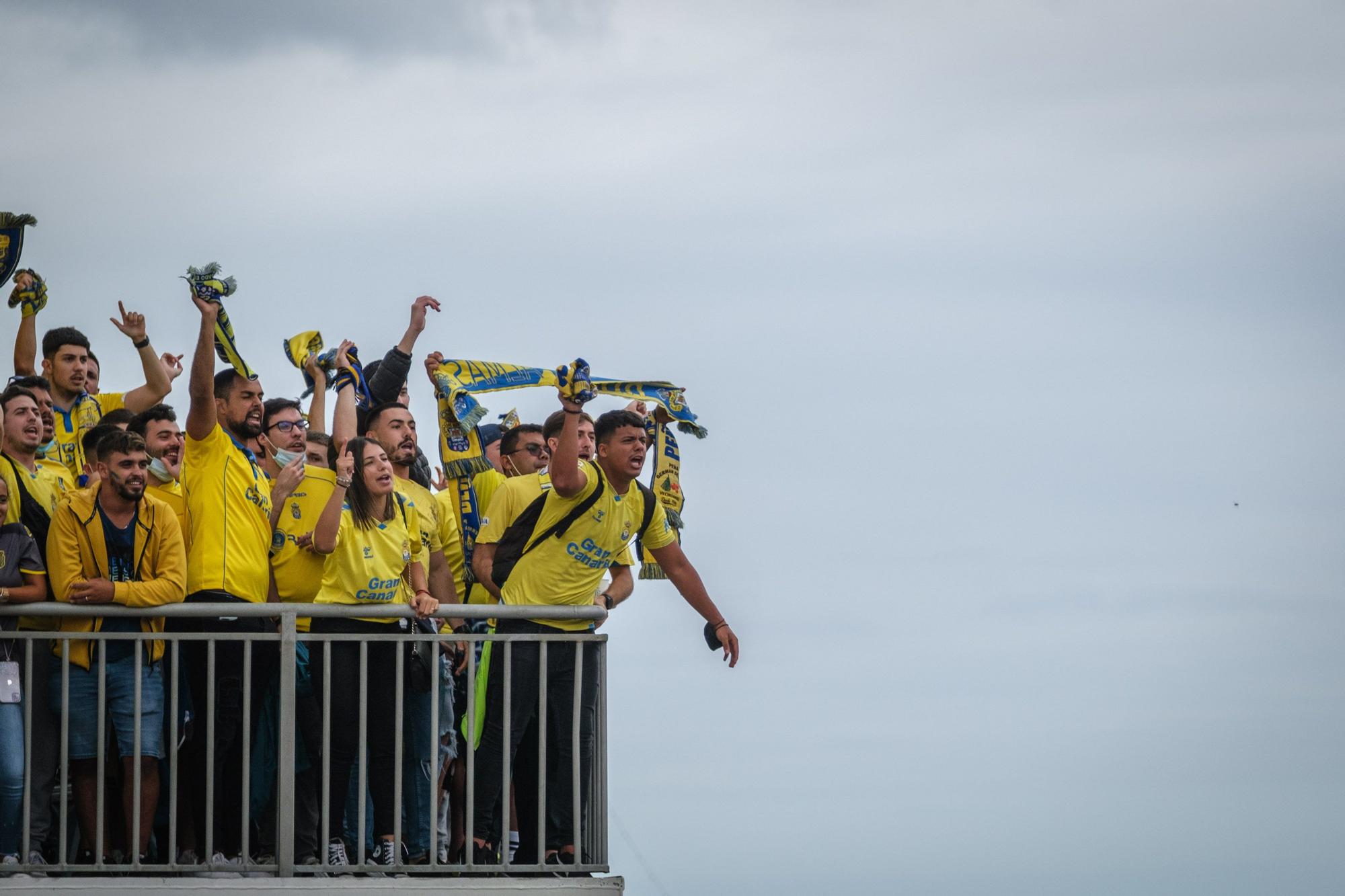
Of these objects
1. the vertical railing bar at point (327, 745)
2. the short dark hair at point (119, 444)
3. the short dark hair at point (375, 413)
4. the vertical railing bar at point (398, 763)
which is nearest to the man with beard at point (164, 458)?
the short dark hair at point (119, 444)

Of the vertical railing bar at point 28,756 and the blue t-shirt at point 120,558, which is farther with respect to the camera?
the blue t-shirt at point 120,558

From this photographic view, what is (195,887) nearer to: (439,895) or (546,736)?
(439,895)

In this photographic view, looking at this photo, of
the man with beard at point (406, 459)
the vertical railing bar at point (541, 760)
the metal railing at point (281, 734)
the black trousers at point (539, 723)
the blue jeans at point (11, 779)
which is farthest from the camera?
the man with beard at point (406, 459)

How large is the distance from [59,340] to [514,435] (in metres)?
2.52

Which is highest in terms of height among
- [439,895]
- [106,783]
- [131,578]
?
[131,578]

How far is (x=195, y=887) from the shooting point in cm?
735

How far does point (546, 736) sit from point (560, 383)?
1677mm

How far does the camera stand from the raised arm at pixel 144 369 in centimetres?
895

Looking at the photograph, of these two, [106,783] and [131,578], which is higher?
[131,578]

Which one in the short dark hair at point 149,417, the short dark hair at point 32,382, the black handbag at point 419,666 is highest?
the short dark hair at point 32,382

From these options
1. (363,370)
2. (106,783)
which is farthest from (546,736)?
(363,370)

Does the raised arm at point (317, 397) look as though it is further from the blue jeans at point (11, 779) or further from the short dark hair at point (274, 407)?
the blue jeans at point (11, 779)

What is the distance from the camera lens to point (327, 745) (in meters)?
7.53

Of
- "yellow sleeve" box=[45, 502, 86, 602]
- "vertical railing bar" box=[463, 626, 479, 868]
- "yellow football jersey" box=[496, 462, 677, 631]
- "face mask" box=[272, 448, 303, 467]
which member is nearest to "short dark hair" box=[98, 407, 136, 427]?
"face mask" box=[272, 448, 303, 467]
